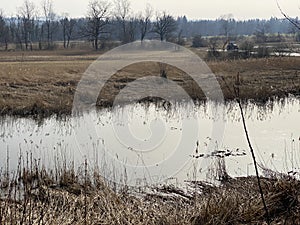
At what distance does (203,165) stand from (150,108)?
9.28 m

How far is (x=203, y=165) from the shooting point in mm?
11242

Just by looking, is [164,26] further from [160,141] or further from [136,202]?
[136,202]

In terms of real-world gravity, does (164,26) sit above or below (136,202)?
above

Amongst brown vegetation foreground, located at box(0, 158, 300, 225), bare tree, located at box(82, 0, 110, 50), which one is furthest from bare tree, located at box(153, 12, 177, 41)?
brown vegetation foreground, located at box(0, 158, 300, 225)

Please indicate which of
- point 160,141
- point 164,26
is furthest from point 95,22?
point 160,141

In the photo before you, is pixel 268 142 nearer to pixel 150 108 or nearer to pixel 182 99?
pixel 150 108

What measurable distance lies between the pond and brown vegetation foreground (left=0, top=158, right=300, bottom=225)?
2.30 ft

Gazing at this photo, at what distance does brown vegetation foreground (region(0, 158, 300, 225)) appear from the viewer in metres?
6.02

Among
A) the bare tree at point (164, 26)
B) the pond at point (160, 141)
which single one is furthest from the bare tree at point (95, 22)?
the pond at point (160, 141)

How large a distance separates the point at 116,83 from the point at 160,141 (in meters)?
12.1

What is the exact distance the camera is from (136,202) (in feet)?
27.2

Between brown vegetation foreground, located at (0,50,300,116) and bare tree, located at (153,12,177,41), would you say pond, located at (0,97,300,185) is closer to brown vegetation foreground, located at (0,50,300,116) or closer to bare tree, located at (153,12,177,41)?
brown vegetation foreground, located at (0,50,300,116)

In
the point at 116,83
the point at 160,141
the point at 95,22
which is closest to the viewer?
the point at 160,141

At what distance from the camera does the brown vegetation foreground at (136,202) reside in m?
6.02
